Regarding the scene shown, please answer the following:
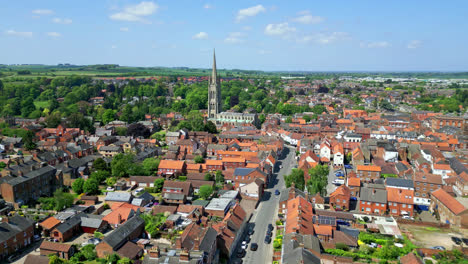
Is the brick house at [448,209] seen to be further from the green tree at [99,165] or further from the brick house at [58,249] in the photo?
the green tree at [99,165]

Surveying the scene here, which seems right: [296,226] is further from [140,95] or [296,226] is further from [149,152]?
[140,95]

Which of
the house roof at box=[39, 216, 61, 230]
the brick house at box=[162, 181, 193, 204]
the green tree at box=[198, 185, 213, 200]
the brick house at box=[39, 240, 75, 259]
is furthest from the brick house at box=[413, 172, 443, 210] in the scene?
the house roof at box=[39, 216, 61, 230]

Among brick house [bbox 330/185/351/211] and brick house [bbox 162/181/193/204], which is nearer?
brick house [bbox 330/185/351/211]

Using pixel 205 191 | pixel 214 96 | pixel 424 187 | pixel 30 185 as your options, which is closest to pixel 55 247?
pixel 30 185

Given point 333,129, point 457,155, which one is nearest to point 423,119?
point 333,129

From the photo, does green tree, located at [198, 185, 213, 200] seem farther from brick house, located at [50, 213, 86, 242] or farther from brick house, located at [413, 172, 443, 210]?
brick house, located at [413, 172, 443, 210]

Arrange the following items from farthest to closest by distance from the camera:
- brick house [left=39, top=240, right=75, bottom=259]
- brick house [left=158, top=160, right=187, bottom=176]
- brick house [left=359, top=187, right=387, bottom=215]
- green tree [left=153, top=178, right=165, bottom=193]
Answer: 1. brick house [left=158, top=160, right=187, bottom=176]
2. green tree [left=153, top=178, right=165, bottom=193]
3. brick house [left=359, top=187, right=387, bottom=215]
4. brick house [left=39, top=240, right=75, bottom=259]

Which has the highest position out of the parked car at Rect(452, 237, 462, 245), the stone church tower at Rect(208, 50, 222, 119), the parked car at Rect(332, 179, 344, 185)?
the stone church tower at Rect(208, 50, 222, 119)
